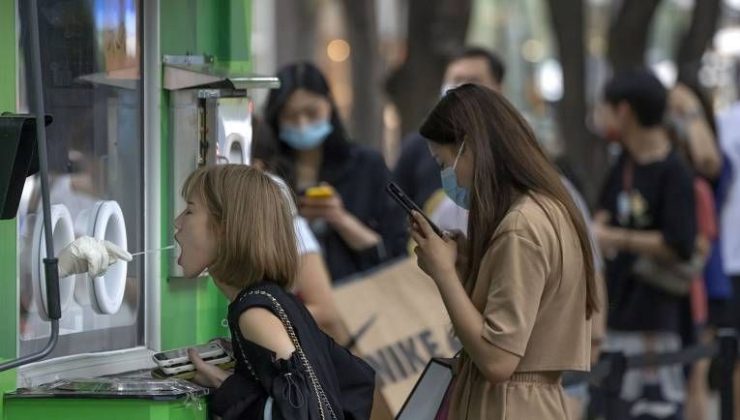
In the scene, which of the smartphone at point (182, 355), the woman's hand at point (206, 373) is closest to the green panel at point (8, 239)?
the smartphone at point (182, 355)

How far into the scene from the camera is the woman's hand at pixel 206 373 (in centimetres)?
461

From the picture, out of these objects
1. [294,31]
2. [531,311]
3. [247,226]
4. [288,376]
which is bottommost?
[294,31]

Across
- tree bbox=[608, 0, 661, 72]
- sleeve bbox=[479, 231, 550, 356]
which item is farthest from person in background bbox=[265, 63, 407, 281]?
tree bbox=[608, 0, 661, 72]

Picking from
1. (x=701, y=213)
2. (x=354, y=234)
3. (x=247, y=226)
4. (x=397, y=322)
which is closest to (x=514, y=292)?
(x=247, y=226)

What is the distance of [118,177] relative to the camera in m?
5.13

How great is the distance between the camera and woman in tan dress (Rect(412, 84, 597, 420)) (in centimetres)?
464

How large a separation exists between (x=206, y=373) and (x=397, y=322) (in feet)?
9.25

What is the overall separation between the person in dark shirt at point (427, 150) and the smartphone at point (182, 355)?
355 centimetres

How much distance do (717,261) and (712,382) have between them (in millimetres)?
1404

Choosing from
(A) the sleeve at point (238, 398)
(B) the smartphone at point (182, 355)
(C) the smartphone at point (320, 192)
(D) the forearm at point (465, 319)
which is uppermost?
(D) the forearm at point (465, 319)

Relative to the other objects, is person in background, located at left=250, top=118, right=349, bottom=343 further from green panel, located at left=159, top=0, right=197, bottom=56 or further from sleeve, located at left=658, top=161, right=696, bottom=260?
sleeve, located at left=658, top=161, right=696, bottom=260

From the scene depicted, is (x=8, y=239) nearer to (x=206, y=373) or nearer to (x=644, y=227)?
(x=206, y=373)

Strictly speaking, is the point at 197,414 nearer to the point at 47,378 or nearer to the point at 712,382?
the point at 47,378

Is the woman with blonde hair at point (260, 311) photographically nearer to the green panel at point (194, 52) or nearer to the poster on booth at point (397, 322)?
the green panel at point (194, 52)
